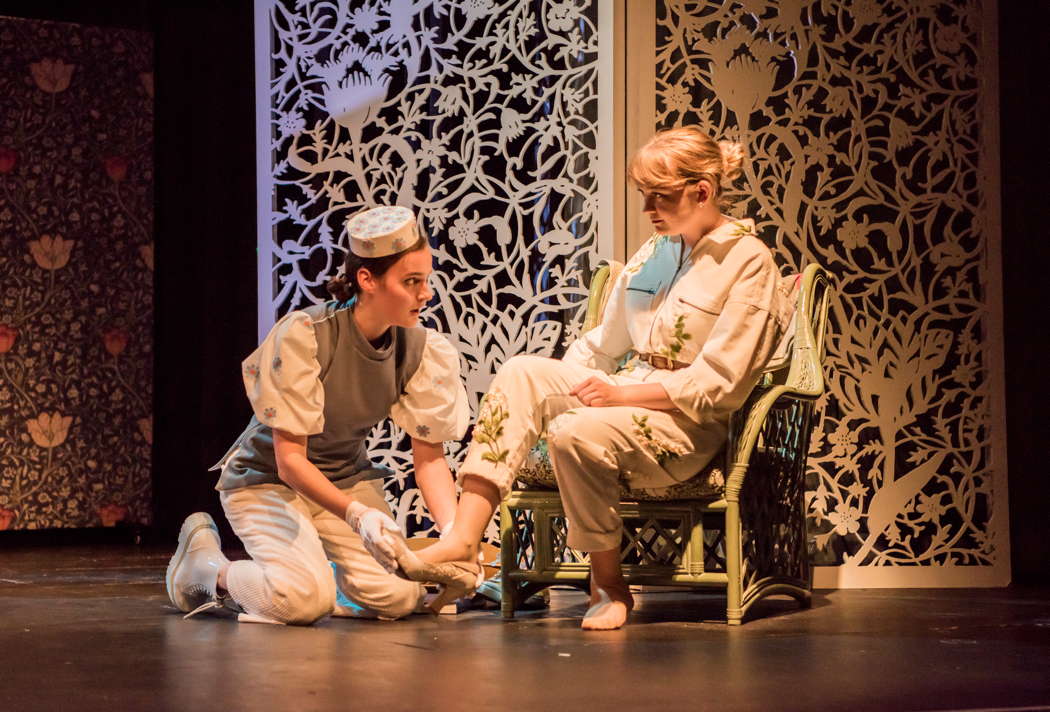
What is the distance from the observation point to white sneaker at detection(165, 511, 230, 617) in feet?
10.6

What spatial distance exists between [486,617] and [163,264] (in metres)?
3.35

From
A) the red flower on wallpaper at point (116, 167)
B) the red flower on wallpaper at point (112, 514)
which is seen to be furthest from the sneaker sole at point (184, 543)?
the red flower on wallpaper at point (116, 167)

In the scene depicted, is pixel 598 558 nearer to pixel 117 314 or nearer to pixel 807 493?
pixel 807 493

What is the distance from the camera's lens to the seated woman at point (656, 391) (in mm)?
3043

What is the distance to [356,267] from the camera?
3197 mm

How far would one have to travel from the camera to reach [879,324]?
416cm

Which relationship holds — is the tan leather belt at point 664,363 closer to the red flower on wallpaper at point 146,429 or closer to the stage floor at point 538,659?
the stage floor at point 538,659

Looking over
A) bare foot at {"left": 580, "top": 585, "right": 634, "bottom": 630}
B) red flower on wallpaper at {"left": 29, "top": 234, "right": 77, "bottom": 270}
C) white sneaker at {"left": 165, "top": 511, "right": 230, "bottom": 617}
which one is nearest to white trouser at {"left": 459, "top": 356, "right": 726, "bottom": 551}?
bare foot at {"left": 580, "top": 585, "right": 634, "bottom": 630}

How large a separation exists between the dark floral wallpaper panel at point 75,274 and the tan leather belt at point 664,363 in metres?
3.55

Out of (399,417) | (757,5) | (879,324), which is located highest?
(757,5)

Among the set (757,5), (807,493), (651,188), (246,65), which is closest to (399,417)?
(651,188)

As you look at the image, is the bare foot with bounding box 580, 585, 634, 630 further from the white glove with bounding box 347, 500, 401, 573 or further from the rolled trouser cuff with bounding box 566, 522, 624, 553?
the white glove with bounding box 347, 500, 401, 573

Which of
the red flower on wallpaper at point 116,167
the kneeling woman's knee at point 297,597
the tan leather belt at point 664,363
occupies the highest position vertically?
the red flower on wallpaper at point 116,167

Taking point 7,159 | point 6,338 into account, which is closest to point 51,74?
point 7,159
